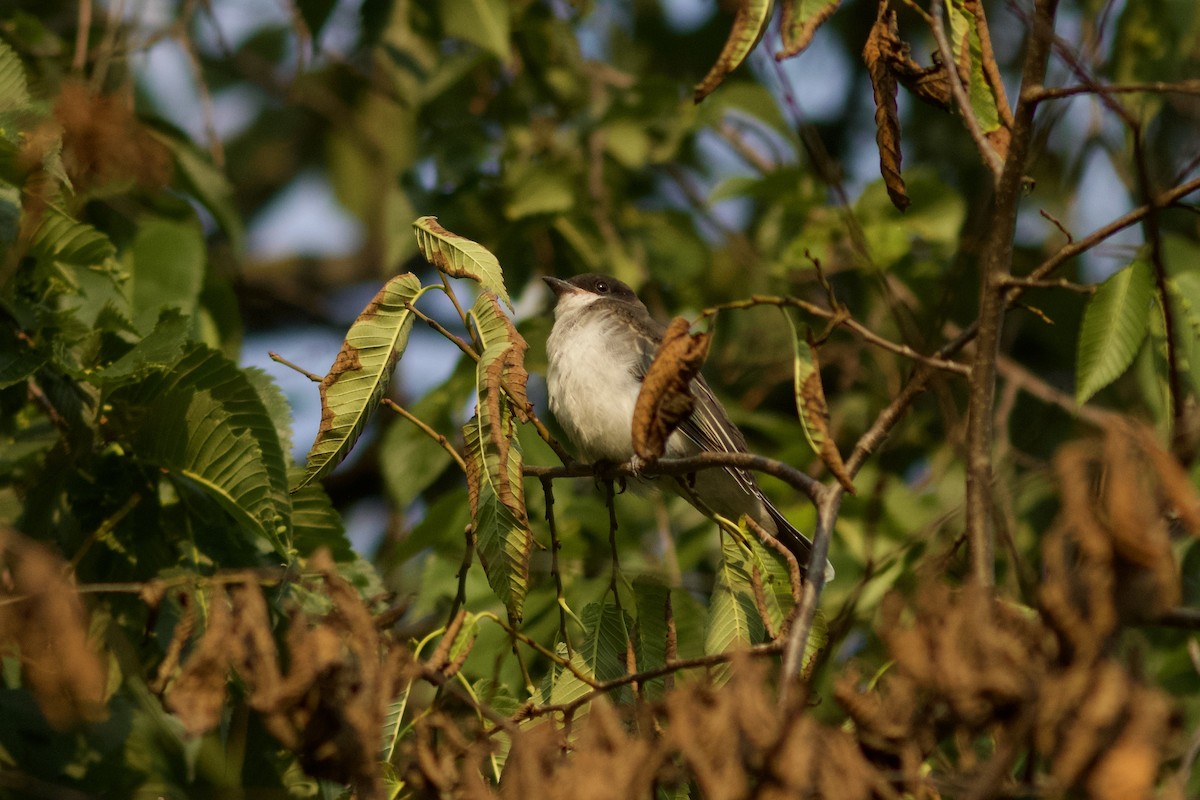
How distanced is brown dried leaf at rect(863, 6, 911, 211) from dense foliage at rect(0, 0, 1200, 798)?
0.01m

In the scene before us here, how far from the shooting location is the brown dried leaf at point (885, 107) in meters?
2.66

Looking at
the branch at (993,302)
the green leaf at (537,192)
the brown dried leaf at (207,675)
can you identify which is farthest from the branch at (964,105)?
the green leaf at (537,192)

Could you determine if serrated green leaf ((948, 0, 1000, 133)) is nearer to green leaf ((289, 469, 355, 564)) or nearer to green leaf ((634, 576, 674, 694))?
green leaf ((634, 576, 674, 694))

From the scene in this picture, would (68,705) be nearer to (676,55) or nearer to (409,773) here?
(409,773)

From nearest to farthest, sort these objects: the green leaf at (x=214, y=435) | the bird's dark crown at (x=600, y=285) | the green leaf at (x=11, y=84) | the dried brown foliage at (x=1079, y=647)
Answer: the dried brown foliage at (x=1079, y=647), the green leaf at (x=214, y=435), the green leaf at (x=11, y=84), the bird's dark crown at (x=600, y=285)

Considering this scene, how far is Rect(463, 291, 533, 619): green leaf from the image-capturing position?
265 cm

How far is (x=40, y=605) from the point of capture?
2217 millimetres

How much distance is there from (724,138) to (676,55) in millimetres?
1280

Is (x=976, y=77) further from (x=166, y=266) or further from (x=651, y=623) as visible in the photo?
(x=166, y=266)

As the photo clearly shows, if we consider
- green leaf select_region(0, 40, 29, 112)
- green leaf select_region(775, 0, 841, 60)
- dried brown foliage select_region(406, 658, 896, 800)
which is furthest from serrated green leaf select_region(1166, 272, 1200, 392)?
green leaf select_region(0, 40, 29, 112)

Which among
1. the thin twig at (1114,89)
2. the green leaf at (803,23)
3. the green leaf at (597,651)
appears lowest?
the green leaf at (597,651)

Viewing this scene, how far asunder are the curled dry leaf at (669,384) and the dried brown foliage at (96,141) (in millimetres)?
2321

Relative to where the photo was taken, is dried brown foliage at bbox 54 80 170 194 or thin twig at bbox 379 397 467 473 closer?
thin twig at bbox 379 397 467 473

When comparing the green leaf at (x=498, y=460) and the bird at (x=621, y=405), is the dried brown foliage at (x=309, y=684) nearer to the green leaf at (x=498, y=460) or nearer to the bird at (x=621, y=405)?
the green leaf at (x=498, y=460)
